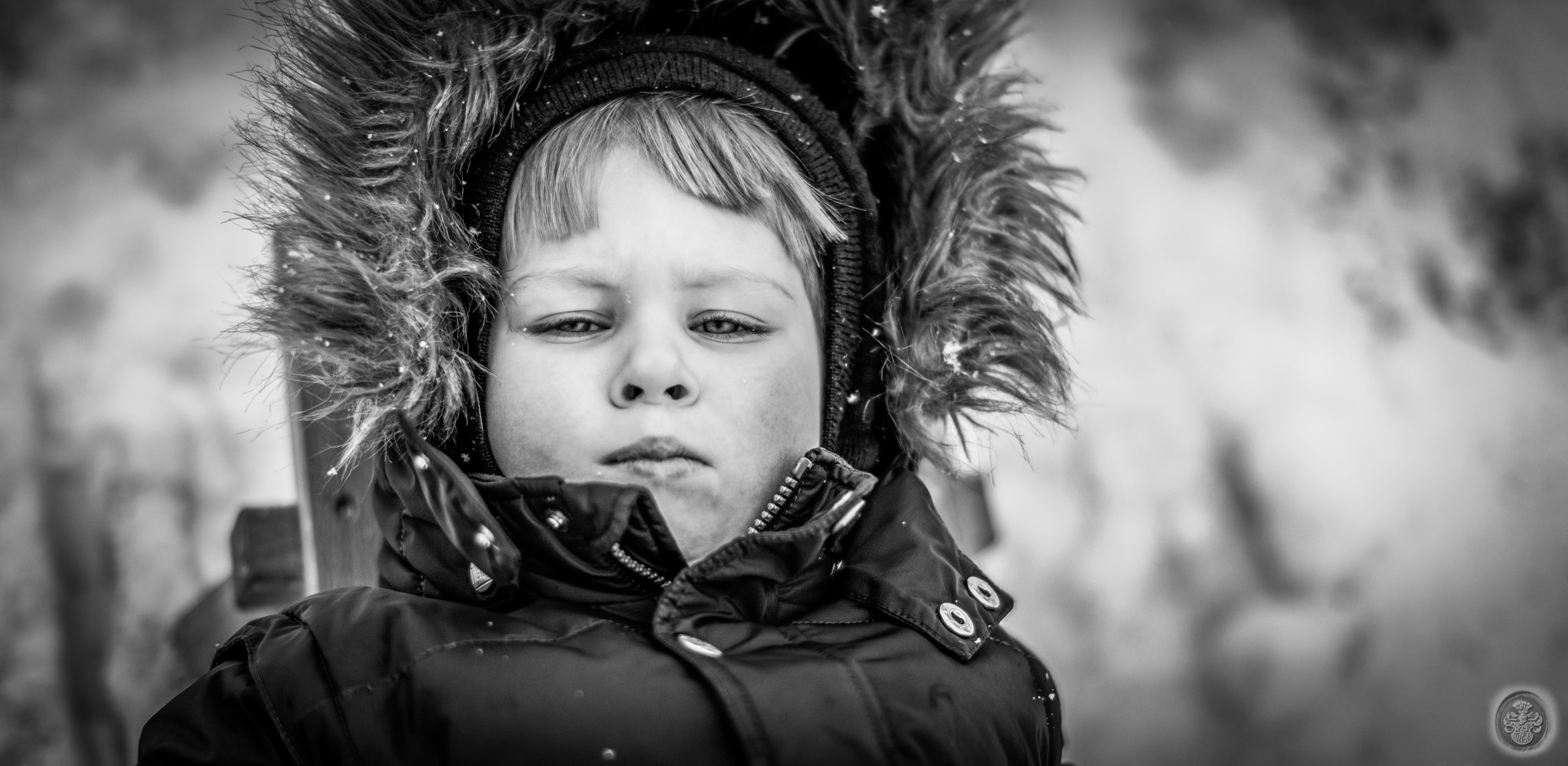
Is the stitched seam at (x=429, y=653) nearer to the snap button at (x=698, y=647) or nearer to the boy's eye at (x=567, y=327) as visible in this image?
the snap button at (x=698, y=647)

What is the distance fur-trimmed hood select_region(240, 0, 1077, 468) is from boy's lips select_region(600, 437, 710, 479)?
0.24 m

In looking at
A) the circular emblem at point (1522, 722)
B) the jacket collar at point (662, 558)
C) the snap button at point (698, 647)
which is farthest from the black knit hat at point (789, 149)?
the circular emblem at point (1522, 722)

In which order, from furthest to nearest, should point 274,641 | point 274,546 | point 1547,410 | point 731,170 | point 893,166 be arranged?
point 1547,410 < point 274,546 < point 893,166 < point 731,170 < point 274,641

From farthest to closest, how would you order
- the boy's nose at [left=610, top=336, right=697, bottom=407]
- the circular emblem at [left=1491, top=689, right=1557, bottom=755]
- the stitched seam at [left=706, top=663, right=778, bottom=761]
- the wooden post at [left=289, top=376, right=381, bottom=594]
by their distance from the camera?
the circular emblem at [left=1491, top=689, right=1557, bottom=755] → the wooden post at [left=289, top=376, right=381, bottom=594] → the boy's nose at [left=610, top=336, right=697, bottom=407] → the stitched seam at [left=706, top=663, right=778, bottom=761]

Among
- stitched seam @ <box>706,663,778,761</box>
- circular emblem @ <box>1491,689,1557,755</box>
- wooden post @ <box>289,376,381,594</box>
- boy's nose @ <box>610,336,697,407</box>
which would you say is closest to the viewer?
stitched seam @ <box>706,663,778,761</box>

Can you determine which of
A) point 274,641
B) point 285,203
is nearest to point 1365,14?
point 285,203

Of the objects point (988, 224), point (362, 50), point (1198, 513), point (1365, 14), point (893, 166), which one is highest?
point (1365, 14)

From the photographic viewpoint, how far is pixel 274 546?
5.17 feet

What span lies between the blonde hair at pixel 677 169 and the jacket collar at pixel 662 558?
11.6 inches

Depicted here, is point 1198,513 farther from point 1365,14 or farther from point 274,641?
point 274,641

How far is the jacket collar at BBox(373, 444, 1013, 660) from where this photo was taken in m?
1.06

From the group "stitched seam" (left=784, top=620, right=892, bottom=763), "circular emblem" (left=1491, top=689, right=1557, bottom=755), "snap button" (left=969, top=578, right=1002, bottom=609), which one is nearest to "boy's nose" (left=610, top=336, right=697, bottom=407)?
"stitched seam" (left=784, top=620, right=892, bottom=763)

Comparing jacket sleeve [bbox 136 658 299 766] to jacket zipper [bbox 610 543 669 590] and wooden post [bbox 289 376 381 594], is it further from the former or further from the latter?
wooden post [bbox 289 376 381 594]

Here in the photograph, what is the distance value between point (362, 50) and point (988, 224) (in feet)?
2.83
